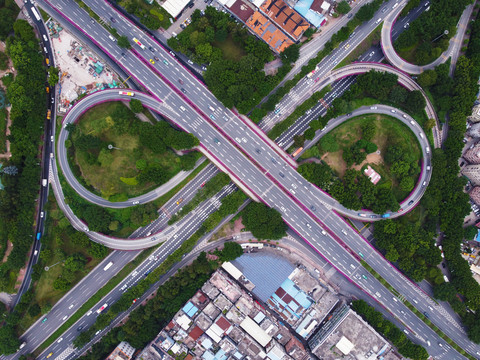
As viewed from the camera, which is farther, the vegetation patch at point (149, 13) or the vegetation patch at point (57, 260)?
the vegetation patch at point (149, 13)

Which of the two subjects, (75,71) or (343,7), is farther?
(75,71)

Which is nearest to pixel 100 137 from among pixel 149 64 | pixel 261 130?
pixel 149 64

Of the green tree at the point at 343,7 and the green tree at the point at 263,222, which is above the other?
the green tree at the point at 343,7

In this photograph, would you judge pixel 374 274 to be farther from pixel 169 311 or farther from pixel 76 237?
pixel 76 237

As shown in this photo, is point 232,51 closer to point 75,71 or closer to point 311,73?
point 311,73

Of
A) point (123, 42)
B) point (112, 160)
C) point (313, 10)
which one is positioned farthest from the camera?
point (313, 10)

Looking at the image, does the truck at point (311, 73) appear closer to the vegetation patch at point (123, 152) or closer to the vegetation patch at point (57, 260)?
the vegetation patch at point (123, 152)

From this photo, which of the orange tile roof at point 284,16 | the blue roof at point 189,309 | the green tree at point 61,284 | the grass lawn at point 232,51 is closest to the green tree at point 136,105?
the grass lawn at point 232,51

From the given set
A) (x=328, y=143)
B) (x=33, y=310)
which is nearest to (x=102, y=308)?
(x=33, y=310)
